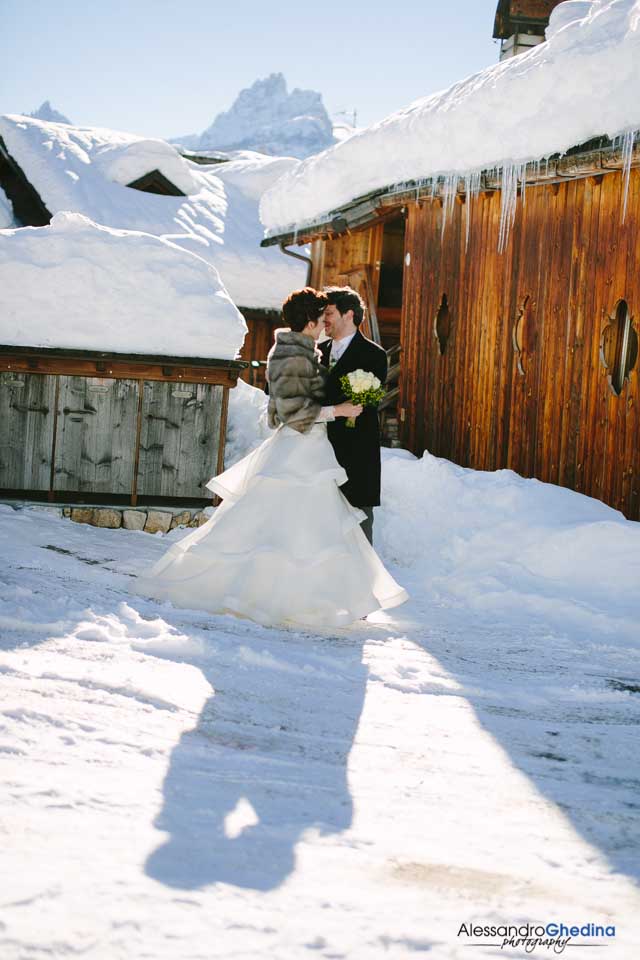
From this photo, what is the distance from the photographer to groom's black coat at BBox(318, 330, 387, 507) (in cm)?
632

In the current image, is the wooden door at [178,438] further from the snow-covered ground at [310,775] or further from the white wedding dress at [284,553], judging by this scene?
the white wedding dress at [284,553]

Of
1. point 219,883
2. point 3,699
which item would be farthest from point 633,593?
point 219,883

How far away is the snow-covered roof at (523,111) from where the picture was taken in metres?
7.66

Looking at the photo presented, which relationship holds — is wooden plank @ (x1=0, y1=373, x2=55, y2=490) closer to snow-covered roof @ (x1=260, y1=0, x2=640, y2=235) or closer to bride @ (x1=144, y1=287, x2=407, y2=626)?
bride @ (x1=144, y1=287, x2=407, y2=626)

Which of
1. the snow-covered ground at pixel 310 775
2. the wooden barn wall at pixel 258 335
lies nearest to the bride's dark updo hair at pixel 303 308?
the snow-covered ground at pixel 310 775

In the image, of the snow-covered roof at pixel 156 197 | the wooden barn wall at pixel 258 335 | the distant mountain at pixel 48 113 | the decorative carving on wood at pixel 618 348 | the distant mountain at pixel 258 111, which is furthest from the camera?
the distant mountain at pixel 258 111

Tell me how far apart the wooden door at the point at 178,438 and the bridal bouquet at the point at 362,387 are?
3.40 m

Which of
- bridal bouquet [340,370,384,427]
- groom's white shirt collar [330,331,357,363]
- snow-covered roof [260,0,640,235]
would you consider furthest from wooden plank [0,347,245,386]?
bridal bouquet [340,370,384,427]

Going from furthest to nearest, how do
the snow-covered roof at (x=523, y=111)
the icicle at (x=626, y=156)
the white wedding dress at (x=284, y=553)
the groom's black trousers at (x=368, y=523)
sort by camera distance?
1. the snow-covered roof at (x=523, y=111)
2. the icicle at (x=626, y=156)
3. the groom's black trousers at (x=368, y=523)
4. the white wedding dress at (x=284, y=553)

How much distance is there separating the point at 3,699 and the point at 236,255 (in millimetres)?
20093

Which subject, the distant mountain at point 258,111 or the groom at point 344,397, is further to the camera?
the distant mountain at point 258,111

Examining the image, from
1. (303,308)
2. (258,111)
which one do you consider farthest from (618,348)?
(258,111)

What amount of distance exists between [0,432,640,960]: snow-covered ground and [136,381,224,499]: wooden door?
2.48 metres

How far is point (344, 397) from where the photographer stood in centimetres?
635
